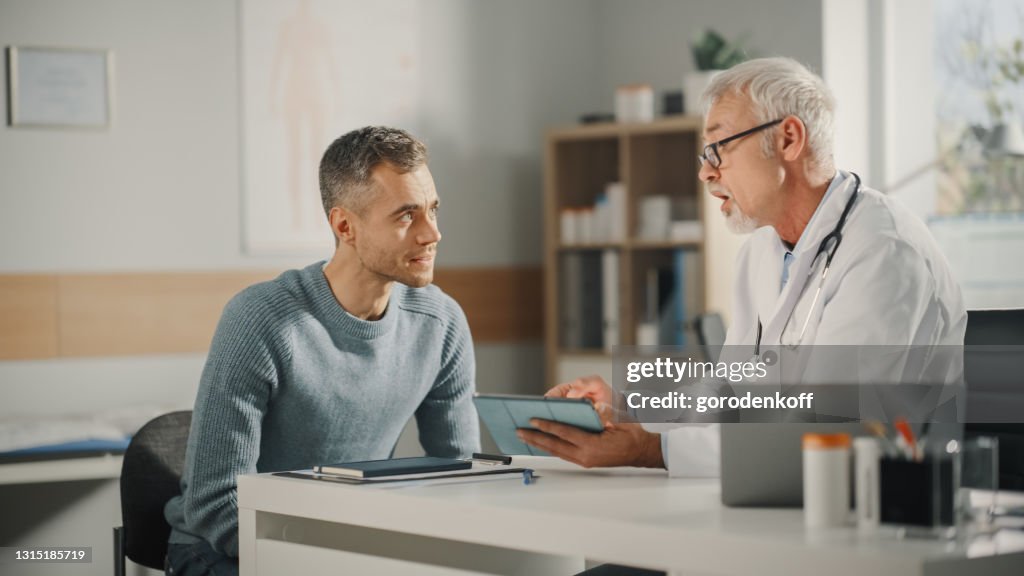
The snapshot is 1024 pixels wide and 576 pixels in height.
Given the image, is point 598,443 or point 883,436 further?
point 598,443

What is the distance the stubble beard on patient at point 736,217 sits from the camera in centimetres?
243

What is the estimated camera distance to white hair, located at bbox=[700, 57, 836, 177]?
2.35 m

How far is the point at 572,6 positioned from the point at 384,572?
12.6 feet

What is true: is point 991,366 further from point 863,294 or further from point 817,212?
point 817,212

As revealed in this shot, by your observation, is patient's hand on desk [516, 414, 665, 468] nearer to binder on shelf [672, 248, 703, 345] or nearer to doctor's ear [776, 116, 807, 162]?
doctor's ear [776, 116, 807, 162]

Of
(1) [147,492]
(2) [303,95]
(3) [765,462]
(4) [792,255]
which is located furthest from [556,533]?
(2) [303,95]

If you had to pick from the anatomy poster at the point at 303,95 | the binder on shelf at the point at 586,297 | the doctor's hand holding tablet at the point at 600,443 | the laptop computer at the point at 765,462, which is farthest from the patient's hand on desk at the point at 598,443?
the binder on shelf at the point at 586,297

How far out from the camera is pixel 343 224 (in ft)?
8.05

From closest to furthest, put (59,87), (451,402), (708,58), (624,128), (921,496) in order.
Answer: (921,496)
(451,402)
(59,87)
(708,58)
(624,128)

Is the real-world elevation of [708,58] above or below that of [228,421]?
above

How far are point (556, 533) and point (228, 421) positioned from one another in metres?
0.83

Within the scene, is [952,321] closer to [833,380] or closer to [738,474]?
[833,380]

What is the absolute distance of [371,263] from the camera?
7.88 feet

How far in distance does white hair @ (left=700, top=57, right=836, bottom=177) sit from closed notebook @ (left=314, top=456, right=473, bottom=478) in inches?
33.2
